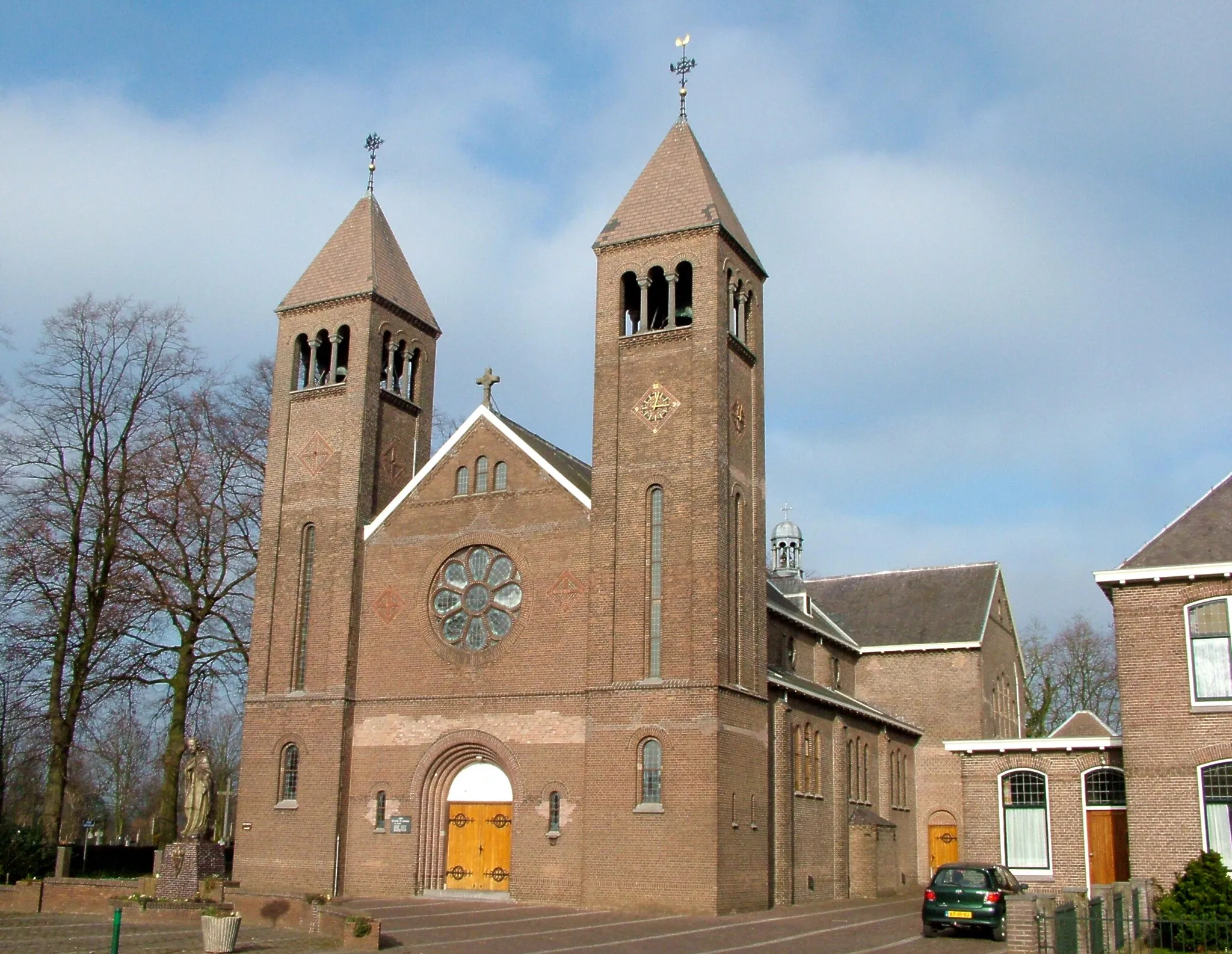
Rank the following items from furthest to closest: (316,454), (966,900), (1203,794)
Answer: (316,454) → (1203,794) → (966,900)

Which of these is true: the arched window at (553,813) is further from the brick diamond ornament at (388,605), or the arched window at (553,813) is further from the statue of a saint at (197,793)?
the statue of a saint at (197,793)

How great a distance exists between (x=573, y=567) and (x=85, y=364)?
1675 centimetres

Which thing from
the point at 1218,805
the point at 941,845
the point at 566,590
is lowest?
the point at 941,845

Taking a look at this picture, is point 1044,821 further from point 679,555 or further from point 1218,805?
point 679,555

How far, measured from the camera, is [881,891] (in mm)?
37812

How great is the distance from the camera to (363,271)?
37.2 meters

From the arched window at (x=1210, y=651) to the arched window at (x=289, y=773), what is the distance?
21.8 metres

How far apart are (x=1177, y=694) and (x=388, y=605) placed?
19.5 m

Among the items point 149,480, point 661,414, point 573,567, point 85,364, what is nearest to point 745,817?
point 573,567

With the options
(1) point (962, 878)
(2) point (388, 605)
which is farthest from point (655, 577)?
(1) point (962, 878)

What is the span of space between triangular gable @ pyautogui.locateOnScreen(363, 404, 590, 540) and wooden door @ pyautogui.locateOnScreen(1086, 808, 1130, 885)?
1512 cm

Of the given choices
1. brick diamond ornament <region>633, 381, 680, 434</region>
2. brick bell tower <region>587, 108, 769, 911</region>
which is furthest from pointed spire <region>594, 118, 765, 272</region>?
brick diamond ornament <region>633, 381, 680, 434</region>

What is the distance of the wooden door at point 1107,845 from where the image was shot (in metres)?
31.2

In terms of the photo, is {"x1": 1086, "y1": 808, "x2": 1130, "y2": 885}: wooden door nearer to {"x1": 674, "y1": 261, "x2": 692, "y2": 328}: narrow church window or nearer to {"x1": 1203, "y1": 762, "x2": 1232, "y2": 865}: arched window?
{"x1": 1203, "y1": 762, "x2": 1232, "y2": 865}: arched window
